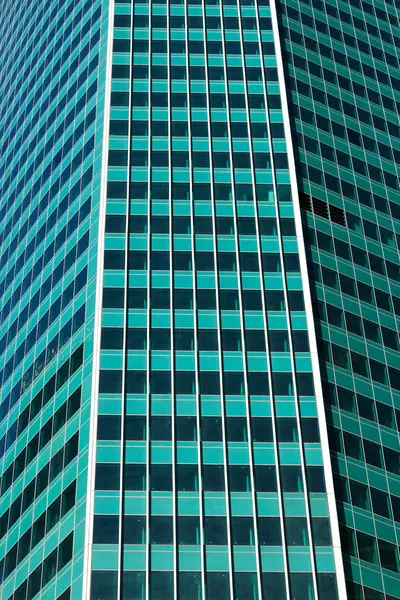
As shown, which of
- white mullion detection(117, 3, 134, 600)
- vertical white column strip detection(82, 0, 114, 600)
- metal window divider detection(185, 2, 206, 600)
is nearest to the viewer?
white mullion detection(117, 3, 134, 600)

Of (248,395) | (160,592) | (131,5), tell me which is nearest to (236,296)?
(248,395)

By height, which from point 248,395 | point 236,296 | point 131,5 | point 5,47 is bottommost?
point 248,395

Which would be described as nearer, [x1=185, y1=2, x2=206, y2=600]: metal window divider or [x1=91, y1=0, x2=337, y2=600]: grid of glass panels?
[x1=185, y1=2, x2=206, y2=600]: metal window divider

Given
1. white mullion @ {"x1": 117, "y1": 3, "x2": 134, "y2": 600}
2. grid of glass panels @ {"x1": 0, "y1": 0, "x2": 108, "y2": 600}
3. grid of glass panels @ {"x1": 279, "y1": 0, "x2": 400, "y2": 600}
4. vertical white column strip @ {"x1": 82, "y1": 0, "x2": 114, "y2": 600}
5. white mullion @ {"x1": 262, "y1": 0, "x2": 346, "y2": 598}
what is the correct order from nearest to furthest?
white mullion @ {"x1": 117, "y1": 3, "x2": 134, "y2": 600} < vertical white column strip @ {"x1": 82, "y1": 0, "x2": 114, "y2": 600} < white mullion @ {"x1": 262, "y1": 0, "x2": 346, "y2": 598} < grid of glass panels @ {"x1": 279, "y1": 0, "x2": 400, "y2": 600} < grid of glass panels @ {"x1": 0, "y1": 0, "x2": 108, "y2": 600}

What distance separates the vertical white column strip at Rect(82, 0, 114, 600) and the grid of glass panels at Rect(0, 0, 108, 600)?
0.94m

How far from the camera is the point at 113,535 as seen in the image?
94500 millimetres

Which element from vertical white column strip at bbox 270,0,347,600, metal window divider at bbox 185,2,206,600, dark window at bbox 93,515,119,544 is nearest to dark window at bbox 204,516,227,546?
metal window divider at bbox 185,2,206,600

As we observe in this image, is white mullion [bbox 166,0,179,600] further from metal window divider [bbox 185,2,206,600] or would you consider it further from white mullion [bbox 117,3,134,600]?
white mullion [bbox 117,3,134,600]

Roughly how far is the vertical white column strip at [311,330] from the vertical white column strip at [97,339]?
16641 millimetres

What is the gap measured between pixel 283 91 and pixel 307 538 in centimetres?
4769

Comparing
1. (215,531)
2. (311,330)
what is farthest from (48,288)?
(215,531)

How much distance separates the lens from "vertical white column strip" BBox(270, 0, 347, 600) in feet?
312

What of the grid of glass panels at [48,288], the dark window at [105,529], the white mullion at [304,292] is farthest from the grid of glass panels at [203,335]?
the grid of glass panels at [48,288]

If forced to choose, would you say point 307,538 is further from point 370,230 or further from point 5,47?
point 5,47
